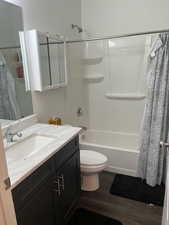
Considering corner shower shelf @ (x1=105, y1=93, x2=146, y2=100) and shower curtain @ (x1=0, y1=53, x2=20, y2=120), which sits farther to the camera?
corner shower shelf @ (x1=105, y1=93, x2=146, y2=100)

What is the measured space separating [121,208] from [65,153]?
969mm

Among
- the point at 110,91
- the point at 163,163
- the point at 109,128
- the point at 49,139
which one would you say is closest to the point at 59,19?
the point at 110,91

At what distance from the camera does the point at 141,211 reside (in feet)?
6.07

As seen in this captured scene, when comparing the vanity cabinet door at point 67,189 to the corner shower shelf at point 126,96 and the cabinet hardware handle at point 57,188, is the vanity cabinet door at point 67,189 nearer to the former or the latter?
the cabinet hardware handle at point 57,188

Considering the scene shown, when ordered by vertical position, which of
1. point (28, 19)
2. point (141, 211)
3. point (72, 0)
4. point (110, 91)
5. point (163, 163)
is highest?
point (72, 0)

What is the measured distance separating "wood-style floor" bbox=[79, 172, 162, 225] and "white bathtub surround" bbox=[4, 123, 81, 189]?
0.91 meters

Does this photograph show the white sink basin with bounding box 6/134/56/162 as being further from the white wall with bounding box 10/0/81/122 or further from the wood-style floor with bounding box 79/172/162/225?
the wood-style floor with bounding box 79/172/162/225

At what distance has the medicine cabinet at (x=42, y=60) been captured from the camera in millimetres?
1765

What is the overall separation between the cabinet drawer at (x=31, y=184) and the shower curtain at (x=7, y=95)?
26.5 inches

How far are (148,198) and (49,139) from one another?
4.41 feet

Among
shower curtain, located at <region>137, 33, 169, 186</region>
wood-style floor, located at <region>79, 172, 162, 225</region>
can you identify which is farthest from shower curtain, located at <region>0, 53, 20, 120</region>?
shower curtain, located at <region>137, 33, 169, 186</region>

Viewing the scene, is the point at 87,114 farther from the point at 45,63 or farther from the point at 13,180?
the point at 13,180

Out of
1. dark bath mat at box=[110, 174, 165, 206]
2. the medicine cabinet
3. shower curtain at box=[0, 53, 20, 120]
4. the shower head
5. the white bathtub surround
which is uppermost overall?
the shower head

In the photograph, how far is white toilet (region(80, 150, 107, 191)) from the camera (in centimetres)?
195
